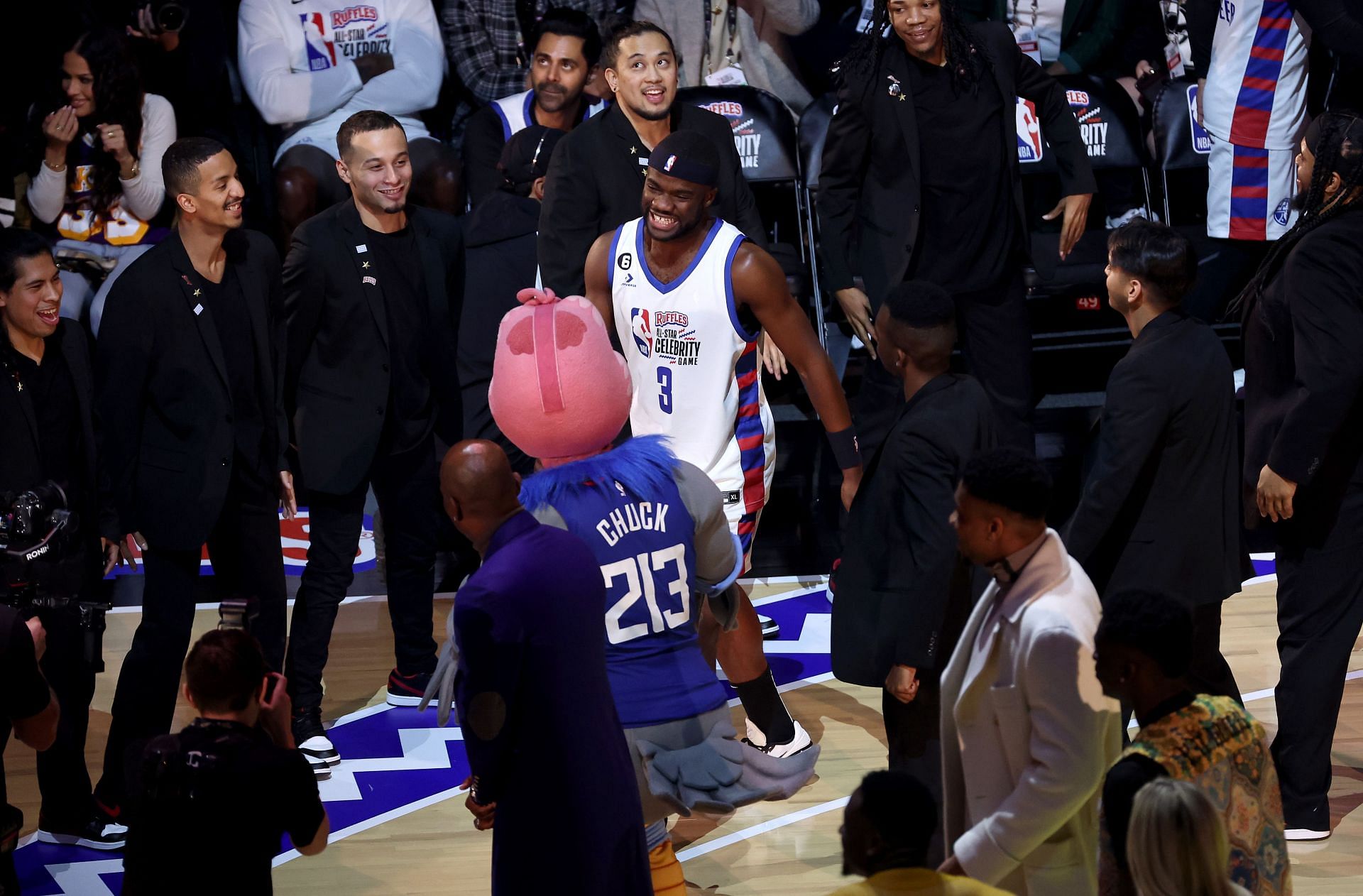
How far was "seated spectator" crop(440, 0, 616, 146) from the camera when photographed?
8.04 meters

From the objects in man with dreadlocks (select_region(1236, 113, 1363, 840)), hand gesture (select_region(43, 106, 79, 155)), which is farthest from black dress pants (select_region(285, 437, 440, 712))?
man with dreadlocks (select_region(1236, 113, 1363, 840))

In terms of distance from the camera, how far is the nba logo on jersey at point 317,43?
25.9 ft

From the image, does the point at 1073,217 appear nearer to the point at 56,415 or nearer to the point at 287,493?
the point at 287,493

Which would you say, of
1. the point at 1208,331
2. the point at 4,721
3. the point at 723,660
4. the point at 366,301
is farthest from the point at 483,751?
the point at 366,301

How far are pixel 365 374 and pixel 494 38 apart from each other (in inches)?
124

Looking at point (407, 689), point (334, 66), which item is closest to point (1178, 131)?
point (334, 66)

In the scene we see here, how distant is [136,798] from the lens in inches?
117

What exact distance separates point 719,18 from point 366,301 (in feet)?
11.6

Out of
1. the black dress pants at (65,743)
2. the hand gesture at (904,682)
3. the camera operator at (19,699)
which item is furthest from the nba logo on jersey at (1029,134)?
the camera operator at (19,699)

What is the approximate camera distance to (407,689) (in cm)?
574

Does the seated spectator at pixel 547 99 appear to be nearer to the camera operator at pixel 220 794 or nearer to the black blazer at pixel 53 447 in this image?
the black blazer at pixel 53 447

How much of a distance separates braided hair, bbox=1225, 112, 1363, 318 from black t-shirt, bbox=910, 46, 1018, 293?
185 cm

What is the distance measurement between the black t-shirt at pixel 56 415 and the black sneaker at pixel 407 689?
4.45 feet

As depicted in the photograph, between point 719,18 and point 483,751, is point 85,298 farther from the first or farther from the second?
point 483,751
